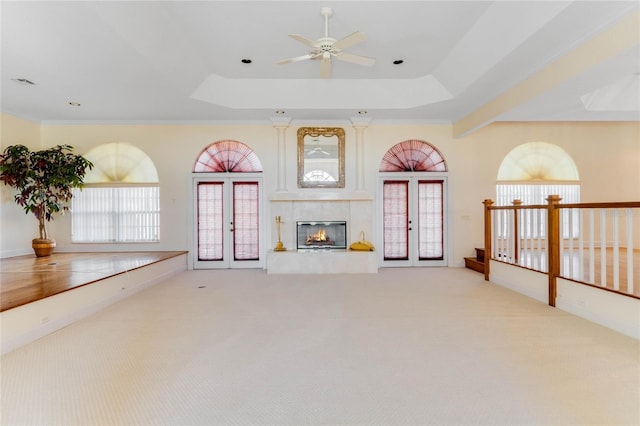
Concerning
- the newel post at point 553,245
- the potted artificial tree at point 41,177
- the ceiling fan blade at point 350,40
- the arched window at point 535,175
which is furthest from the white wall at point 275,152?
the ceiling fan blade at point 350,40

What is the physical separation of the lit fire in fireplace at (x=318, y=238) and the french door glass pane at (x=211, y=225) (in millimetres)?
1981

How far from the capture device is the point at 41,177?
6.05 metres

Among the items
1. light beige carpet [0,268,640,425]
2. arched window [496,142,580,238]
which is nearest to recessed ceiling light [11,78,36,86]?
light beige carpet [0,268,640,425]

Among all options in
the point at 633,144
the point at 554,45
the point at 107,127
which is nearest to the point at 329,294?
the point at 554,45

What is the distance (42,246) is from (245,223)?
13.0 feet

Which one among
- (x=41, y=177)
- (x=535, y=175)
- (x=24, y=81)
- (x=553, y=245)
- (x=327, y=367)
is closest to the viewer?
(x=327, y=367)

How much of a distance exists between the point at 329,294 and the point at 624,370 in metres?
3.19

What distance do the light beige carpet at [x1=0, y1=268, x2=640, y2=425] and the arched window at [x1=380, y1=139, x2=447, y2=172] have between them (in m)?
3.57

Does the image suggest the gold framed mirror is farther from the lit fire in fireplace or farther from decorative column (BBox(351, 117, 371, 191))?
the lit fire in fireplace

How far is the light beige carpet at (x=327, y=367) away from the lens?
199 cm

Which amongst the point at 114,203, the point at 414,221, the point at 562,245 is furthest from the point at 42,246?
the point at 562,245

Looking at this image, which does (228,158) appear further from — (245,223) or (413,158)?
(413,158)

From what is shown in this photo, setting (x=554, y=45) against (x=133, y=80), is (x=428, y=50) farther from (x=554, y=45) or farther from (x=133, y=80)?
(x=133, y=80)

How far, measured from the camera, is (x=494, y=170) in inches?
279
